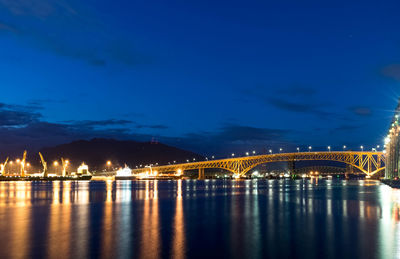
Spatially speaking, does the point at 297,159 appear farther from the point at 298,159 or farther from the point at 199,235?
the point at 199,235

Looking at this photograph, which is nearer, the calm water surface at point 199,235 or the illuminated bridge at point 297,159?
the calm water surface at point 199,235

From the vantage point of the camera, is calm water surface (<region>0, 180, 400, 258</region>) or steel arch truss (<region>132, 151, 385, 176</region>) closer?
calm water surface (<region>0, 180, 400, 258</region>)

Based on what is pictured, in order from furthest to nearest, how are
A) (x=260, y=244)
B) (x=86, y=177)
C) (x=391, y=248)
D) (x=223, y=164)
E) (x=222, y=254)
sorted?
1. (x=223, y=164)
2. (x=86, y=177)
3. (x=260, y=244)
4. (x=391, y=248)
5. (x=222, y=254)

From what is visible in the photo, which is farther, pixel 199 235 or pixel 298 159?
pixel 298 159

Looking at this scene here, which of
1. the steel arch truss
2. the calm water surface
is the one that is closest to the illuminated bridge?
the steel arch truss

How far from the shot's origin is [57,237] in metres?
17.6

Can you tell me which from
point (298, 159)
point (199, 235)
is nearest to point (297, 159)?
point (298, 159)

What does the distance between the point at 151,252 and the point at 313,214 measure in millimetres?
16165

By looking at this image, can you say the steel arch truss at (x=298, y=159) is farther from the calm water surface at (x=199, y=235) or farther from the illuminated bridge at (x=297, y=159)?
the calm water surface at (x=199, y=235)

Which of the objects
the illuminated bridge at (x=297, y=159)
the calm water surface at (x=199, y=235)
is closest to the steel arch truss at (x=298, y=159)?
the illuminated bridge at (x=297, y=159)

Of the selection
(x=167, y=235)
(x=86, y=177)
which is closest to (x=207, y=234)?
(x=167, y=235)

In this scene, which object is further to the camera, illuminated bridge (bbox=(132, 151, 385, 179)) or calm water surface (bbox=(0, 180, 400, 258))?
illuminated bridge (bbox=(132, 151, 385, 179))

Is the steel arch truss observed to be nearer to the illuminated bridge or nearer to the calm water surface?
the illuminated bridge

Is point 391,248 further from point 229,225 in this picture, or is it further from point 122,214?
point 122,214
